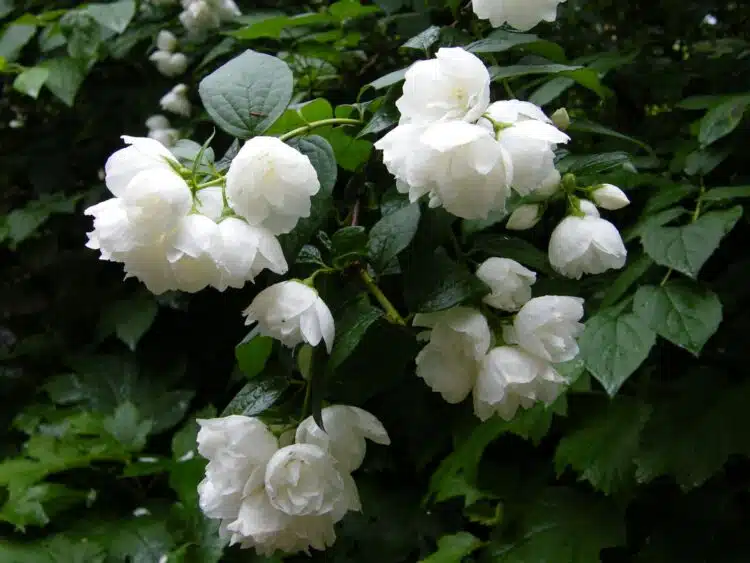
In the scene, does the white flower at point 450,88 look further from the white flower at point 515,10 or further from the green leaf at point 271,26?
the green leaf at point 271,26

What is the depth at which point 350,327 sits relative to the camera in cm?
59

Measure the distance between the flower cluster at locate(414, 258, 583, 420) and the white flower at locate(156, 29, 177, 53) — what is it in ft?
3.89

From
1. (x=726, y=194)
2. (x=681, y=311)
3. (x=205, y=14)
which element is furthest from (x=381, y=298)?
(x=205, y=14)

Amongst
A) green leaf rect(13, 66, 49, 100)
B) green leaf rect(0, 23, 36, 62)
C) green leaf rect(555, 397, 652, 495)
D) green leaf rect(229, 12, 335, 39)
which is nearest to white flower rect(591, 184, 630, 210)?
green leaf rect(555, 397, 652, 495)

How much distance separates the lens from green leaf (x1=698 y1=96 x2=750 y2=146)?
3.21 feet

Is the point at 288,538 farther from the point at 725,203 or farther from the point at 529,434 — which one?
the point at 725,203

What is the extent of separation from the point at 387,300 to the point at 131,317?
1.01 metres

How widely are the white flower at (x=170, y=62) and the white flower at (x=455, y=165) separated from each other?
1156mm

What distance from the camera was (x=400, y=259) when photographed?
66 cm

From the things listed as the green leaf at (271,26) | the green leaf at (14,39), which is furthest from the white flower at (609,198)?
the green leaf at (14,39)

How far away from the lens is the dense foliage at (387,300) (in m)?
0.66

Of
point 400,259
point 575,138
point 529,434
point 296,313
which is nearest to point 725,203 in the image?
point 575,138

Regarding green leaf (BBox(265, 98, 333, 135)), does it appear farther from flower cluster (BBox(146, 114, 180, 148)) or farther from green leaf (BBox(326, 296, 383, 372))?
flower cluster (BBox(146, 114, 180, 148))

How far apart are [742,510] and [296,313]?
2.88 feet
